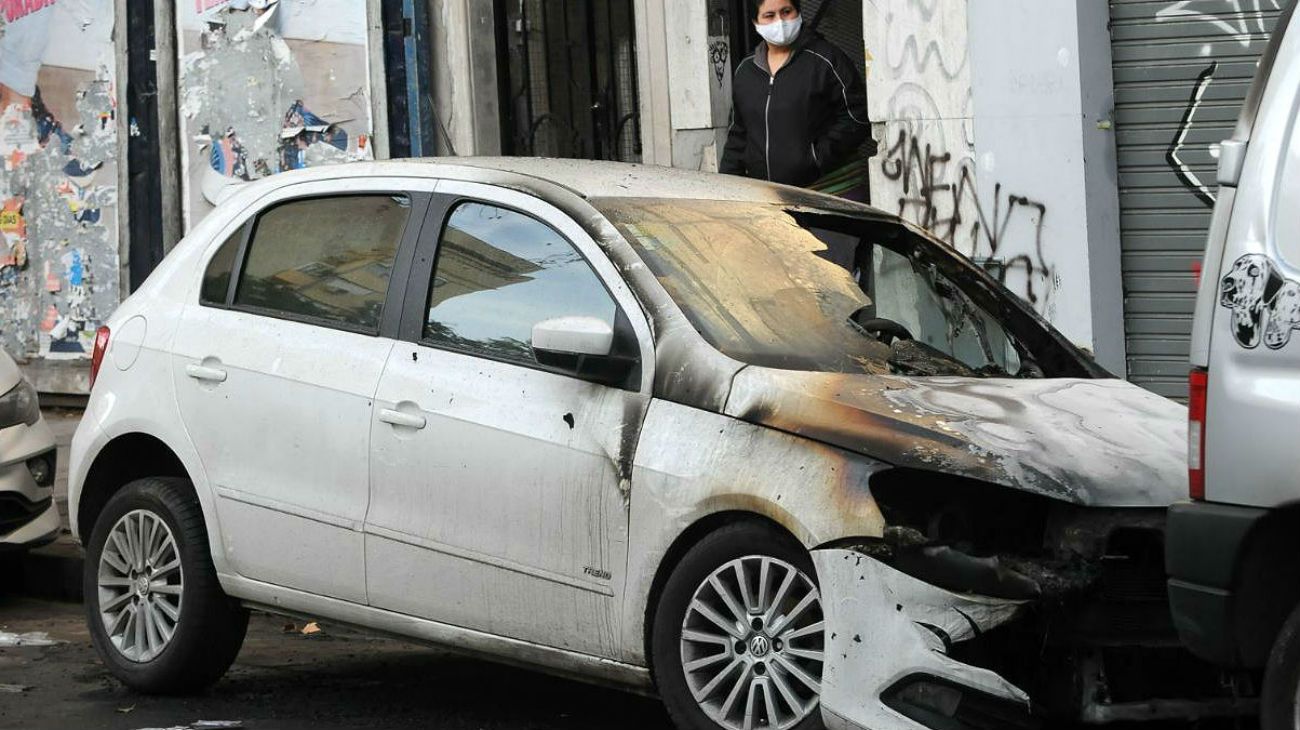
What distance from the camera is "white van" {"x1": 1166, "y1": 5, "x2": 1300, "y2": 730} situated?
4.21m

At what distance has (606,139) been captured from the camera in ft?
44.3

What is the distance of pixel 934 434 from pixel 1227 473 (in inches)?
33.9

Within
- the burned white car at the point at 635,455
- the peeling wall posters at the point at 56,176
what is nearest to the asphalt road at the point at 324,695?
the burned white car at the point at 635,455

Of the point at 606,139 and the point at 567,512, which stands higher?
the point at 606,139

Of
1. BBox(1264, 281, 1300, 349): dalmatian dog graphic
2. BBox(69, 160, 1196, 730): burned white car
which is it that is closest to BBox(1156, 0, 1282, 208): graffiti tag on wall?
BBox(69, 160, 1196, 730): burned white car

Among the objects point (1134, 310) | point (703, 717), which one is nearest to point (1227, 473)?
point (703, 717)

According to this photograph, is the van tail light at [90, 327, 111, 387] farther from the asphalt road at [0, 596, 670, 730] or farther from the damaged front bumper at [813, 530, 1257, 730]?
the damaged front bumper at [813, 530, 1257, 730]

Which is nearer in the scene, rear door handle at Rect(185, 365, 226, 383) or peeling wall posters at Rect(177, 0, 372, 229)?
rear door handle at Rect(185, 365, 226, 383)

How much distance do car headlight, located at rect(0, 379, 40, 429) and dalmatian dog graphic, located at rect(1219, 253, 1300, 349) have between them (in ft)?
19.1

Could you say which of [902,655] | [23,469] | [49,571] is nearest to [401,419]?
[902,655]

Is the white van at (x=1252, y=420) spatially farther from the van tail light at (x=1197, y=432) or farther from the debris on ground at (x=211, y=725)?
the debris on ground at (x=211, y=725)

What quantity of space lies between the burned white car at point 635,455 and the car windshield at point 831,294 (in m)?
0.01

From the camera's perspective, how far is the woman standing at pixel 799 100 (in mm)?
9898

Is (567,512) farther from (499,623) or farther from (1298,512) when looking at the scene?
(1298,512)
